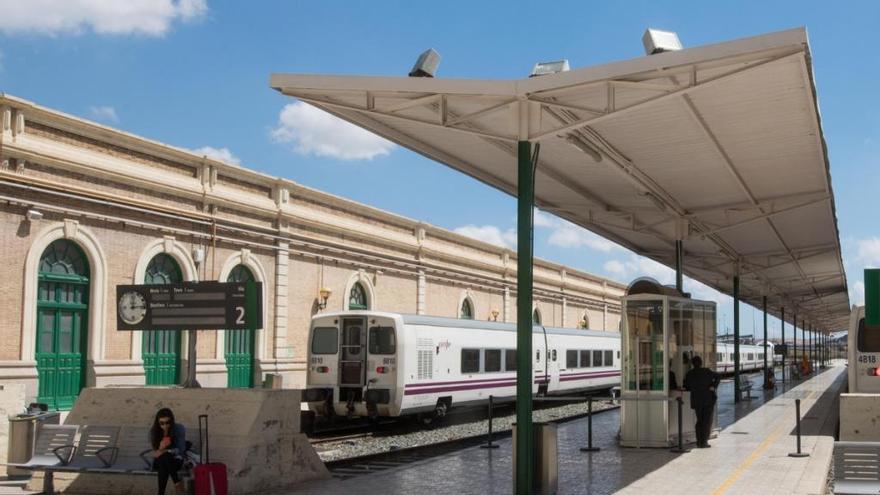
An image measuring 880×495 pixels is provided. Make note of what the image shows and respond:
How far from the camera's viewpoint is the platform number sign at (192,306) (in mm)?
12844

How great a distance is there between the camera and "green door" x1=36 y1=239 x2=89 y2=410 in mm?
22797

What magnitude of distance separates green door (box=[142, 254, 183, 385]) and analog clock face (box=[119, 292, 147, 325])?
1235 cm

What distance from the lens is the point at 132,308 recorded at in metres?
13.6

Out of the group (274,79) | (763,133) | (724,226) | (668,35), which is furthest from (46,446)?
(724,226)

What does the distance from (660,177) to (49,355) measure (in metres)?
15.4

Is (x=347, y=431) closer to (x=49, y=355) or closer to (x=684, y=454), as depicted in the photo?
(x=49, y=355)

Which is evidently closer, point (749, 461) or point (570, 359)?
point (749, 461)

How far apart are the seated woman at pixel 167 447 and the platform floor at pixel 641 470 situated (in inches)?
66.1

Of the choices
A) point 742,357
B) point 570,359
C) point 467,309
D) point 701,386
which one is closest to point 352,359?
point 701,386

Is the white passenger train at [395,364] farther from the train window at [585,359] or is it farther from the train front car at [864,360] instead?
the train front car at [864,360]

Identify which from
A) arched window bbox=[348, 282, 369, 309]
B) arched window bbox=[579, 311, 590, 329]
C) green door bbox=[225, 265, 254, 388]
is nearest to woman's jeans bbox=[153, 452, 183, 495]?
green door bbox=[225, 265, 254, 388]

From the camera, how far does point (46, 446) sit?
38.4 ft

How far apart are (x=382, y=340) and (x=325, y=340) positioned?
5.45ft

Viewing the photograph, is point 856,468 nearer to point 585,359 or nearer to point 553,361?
point 553,361
